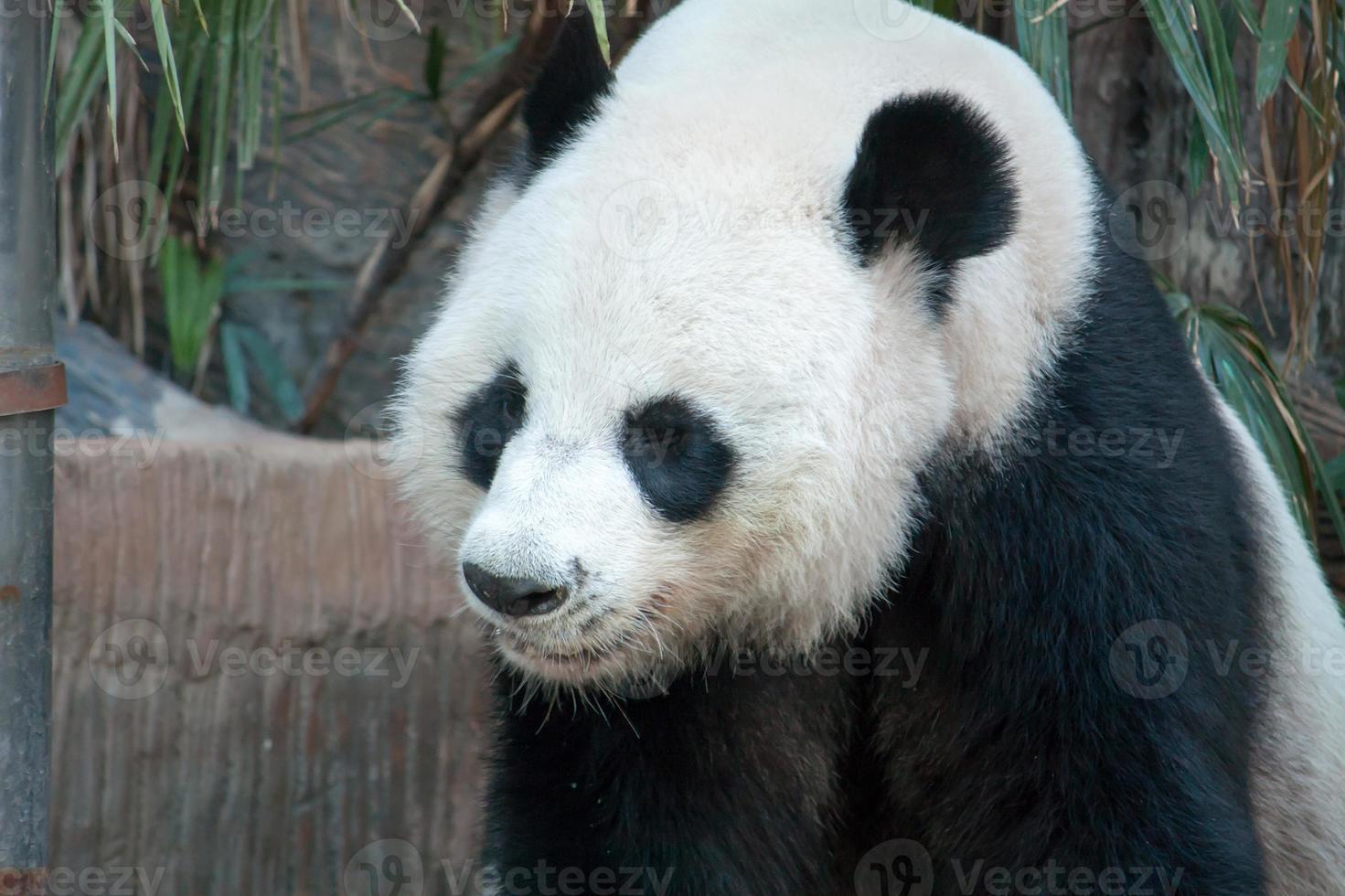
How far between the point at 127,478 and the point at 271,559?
37 centimetres

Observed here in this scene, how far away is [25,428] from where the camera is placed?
2.46 m

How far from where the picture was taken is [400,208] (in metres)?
5.89

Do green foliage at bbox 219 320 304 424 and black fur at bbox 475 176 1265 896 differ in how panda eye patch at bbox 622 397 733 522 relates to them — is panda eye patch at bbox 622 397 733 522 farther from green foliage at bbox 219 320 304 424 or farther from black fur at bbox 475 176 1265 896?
green foliage at bbox 219 320 304 424

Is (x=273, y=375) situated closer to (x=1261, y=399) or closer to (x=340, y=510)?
(x=340, y=510)

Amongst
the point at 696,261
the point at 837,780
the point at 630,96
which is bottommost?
the point at 837,780

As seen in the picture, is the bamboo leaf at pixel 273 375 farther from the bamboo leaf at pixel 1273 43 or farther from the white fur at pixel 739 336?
the bamboo leaf at pixel 1273 43

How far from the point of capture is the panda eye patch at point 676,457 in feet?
Result: 7.09

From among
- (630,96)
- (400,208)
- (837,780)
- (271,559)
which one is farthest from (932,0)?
(400,208)

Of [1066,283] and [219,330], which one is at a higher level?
[1066,283]

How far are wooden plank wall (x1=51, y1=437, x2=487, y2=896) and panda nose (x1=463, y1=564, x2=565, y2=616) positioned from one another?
1597 mm

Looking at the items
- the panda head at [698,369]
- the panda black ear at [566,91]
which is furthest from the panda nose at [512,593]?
the panda black ear at [566,91]

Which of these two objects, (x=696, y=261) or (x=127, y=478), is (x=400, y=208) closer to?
→ (x=127, y=478)

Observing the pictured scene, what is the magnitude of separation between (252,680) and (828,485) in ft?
6.03

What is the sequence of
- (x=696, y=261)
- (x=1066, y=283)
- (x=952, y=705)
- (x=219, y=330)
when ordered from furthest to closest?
(x=219, y=330) < (x=952, y=705) < (x=1066, y=283) < (x=696, y=261)
